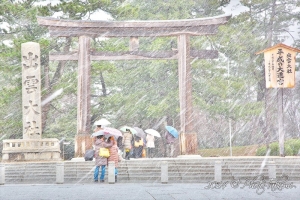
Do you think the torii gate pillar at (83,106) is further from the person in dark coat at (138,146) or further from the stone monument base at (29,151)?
the person in dark coat at (138,146)

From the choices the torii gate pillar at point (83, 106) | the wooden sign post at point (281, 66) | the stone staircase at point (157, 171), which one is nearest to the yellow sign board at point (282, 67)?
the wooden sign post at point (281, 66)

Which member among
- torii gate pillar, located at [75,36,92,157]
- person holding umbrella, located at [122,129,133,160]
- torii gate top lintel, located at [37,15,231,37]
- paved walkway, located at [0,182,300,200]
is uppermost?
torii gate top lintel, located at [37,15,231,37]

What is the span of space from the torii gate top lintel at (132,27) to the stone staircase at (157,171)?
6.48m

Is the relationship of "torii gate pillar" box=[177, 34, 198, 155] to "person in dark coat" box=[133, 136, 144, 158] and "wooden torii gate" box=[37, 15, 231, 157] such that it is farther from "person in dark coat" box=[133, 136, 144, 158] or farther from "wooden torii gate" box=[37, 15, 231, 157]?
"person in dark coat" box=[133, 136, 144, 158]

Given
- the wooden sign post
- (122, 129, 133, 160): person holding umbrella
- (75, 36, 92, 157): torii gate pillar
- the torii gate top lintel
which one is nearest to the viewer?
(122, 129, 133, 160): person holding umbrella

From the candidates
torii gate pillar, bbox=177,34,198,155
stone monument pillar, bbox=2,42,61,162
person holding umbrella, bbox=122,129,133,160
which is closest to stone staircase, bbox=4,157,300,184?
person holding umbrella, bbox=122,129,133,160

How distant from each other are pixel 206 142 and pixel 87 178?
2726 centimetres

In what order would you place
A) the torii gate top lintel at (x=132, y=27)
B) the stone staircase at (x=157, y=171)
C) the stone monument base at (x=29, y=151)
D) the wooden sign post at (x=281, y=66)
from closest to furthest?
1. the stone staircase at (x=157, y=171)
2. the wooden sign post at (x=281, y=66)
3. the stone monument base at (x=29, y=151)
4. the torii gate top lintel at (x=132, y=27)

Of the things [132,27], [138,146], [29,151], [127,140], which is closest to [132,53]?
[132,27]

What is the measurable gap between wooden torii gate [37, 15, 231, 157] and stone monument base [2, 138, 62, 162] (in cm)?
124

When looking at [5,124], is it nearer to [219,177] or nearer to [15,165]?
[15,165]

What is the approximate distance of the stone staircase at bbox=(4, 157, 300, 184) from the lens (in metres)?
17.5

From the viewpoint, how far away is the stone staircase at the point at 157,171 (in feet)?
57.5

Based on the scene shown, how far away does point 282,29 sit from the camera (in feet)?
117
